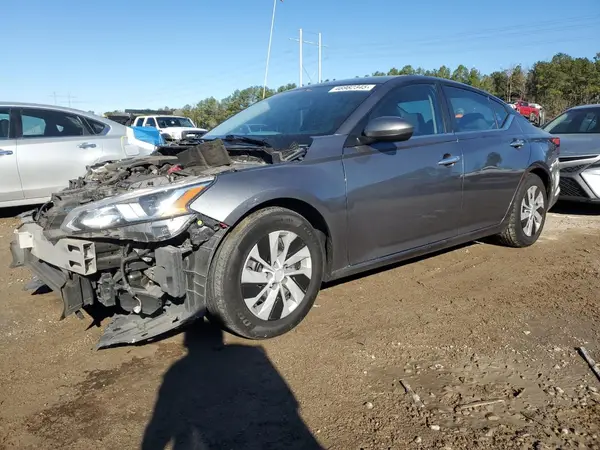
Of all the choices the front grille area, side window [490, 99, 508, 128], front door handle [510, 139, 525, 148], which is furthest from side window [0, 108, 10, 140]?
the front grille area

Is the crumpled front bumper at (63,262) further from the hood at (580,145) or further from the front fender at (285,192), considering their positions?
the hood at (580,145)

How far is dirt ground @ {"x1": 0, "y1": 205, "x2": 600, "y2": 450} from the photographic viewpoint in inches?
88.6

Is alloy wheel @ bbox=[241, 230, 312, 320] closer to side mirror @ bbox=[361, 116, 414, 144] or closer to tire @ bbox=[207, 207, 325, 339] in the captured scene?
tire @ bbox=[207, 207, 325, 339]

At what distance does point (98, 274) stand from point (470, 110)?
11.6 feet

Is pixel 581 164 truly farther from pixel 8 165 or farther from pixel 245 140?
pixel 8 165

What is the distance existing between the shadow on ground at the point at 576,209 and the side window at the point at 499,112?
301cm

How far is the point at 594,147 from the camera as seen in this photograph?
690 centimetres

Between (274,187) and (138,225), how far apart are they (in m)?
0.83

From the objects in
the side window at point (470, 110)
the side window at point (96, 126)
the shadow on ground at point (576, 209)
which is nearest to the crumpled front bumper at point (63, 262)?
the side window at point (470, 110)

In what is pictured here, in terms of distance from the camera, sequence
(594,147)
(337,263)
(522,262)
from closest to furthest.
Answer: (337,263) → (522,262) → (594,147)

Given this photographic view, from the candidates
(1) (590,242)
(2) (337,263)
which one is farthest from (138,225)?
(1) (590,242)

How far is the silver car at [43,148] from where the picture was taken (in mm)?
6387

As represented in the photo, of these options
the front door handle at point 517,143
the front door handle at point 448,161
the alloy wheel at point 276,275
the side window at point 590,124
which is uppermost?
the side window at point 590,124

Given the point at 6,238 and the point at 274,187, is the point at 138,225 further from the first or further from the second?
the point at 6,238
